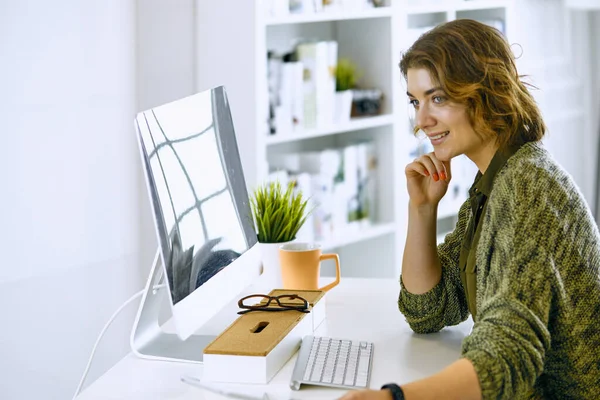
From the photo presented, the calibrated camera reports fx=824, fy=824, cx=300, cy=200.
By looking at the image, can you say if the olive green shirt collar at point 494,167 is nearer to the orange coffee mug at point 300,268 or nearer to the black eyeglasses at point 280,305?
the black eyeglasses at point 280,305

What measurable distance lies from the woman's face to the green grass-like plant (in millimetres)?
500

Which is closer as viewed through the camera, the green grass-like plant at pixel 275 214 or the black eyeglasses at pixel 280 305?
the black eyeglasses at pixel 280 305

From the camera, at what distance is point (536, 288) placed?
1162 millimetres

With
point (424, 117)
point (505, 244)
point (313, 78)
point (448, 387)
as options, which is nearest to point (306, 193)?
point (313, 78)

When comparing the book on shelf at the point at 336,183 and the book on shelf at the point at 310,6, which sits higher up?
the book on shelf at the point at 310,6

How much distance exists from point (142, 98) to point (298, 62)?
54 cm

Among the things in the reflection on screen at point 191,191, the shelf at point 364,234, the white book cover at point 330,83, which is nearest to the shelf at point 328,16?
the white book cover at point 330,83

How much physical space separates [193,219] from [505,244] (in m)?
0.53

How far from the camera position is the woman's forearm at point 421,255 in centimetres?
157

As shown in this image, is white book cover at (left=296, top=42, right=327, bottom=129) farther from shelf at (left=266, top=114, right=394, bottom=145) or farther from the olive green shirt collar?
the olive green shirt collar

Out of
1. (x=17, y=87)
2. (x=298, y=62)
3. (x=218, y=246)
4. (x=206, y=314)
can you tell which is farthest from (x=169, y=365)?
(x=298, y=62)

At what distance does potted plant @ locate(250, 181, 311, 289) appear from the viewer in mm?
1842

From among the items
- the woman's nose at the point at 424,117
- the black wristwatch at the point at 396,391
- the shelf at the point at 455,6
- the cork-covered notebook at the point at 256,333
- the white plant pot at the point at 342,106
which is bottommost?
the black wristwatch at the point at 396,391

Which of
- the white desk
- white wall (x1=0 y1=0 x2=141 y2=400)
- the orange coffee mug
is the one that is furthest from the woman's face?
white wall (x1=0 y1=0 x2=141 y2=400)
